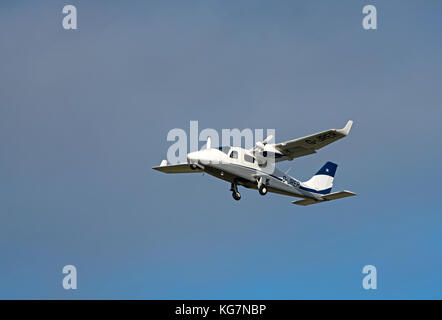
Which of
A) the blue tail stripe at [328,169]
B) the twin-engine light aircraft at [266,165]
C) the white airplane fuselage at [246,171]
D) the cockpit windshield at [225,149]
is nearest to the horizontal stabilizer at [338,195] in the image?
the twin-engine light aircraft at [266,165]

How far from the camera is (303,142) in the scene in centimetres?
3878

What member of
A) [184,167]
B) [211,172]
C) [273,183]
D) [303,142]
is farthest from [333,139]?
[184,167]

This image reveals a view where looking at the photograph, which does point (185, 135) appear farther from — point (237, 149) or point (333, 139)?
point (333, 139)

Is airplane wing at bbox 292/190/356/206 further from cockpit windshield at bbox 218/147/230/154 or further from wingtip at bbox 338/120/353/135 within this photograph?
cockpit windshield at bbox 218/147/230/154

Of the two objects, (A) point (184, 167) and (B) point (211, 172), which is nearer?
(B) point (211, 172)

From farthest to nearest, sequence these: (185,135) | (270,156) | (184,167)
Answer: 1. (184,167)
2. (270,156)
3. (185,135)

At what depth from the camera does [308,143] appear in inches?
1528

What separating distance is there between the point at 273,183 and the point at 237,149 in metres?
3.42

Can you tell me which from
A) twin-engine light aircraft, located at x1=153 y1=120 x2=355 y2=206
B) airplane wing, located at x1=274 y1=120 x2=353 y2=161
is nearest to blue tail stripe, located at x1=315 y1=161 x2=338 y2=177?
twin-engine light aircraft, located at x1=153 y1=120 x2=355 y2=206

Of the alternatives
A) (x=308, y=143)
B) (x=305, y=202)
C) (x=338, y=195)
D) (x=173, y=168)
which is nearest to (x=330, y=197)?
(x=338, y=195)

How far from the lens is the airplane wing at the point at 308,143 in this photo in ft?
122

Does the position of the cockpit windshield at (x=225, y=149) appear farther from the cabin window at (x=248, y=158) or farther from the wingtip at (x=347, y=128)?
the wingtip at (x=347, y=128)

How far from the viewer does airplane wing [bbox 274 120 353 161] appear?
37.2 metres

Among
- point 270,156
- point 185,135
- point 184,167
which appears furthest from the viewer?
point 184,167
